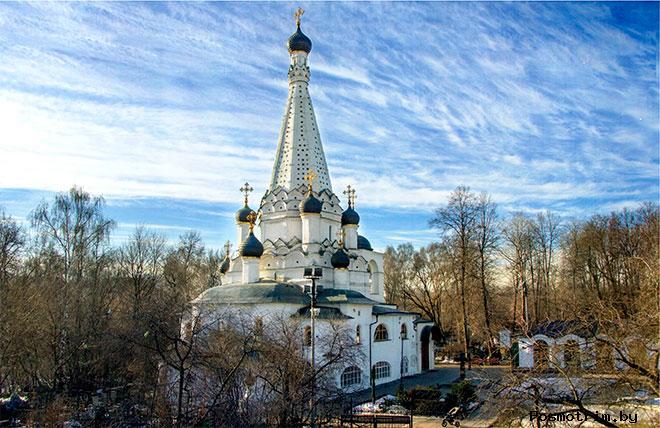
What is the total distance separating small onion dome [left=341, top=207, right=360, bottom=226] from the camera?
29.2 meters

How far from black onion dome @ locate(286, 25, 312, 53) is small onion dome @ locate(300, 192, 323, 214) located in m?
9.36

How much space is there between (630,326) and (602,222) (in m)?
26.9

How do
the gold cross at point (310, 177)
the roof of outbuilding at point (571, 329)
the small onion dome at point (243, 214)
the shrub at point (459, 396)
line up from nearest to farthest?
the roof of outbuilding at point (571, 329), the shrub at point (459, 396), the gold cross at point (310, 177), the small onion dome at point (243, 214)

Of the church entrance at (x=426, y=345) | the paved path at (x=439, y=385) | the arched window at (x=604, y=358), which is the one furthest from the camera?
the church entrance at (x=426, y=345)

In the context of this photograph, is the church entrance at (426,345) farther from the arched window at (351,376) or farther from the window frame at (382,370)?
the arched window at (351,376)

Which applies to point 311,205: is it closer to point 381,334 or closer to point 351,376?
point 381,334

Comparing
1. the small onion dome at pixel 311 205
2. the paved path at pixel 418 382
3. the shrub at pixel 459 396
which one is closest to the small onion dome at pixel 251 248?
the small onion dome at pixel 311 205

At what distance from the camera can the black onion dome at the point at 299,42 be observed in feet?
98.6

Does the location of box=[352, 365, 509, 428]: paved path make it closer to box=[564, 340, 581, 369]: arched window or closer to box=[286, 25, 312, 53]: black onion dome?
box=[564, 340, 581, 369]: arched window

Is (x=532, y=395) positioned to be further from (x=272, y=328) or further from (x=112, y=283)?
(x=112, y=283)

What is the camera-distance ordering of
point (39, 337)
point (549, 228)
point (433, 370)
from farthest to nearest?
point (549, 228) < point (433, 370) < point (39, 337)

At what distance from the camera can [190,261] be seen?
42.1 m

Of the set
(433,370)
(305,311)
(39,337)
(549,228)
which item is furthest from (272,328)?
(549,228)

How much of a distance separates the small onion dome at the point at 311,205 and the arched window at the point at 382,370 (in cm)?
818
